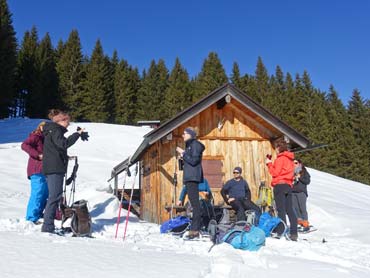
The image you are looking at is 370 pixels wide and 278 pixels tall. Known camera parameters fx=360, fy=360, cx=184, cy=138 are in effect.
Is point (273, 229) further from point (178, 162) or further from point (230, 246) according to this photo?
point (178, 162)

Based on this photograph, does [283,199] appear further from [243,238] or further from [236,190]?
[243,238]

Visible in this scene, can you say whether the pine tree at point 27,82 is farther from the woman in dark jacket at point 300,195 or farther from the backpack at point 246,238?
the backpack at point 246,238

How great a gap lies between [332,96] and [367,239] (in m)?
50.5

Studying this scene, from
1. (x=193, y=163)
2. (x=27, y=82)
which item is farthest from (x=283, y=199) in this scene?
(x=27, y=82)

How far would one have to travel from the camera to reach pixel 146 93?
55.1m

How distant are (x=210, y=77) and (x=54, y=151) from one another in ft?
162

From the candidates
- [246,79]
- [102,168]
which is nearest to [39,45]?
[246,79]

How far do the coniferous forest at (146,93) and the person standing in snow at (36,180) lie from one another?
114ft

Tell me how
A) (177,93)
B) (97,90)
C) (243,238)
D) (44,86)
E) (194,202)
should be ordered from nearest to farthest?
(243,238) < (194,202) < (44,86) < (97,90) < (177,93)

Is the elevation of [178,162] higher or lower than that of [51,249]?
higher

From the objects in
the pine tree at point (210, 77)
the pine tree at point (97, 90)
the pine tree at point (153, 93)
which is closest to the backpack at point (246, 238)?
the pine tree at point (97, 90)

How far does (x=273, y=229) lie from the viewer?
301 inches

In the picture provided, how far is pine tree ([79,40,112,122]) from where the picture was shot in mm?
47344

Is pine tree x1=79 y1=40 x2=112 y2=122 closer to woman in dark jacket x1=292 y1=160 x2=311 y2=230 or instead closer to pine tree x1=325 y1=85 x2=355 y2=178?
pine tree x1=325 y1=85 x2=355 y2=178
